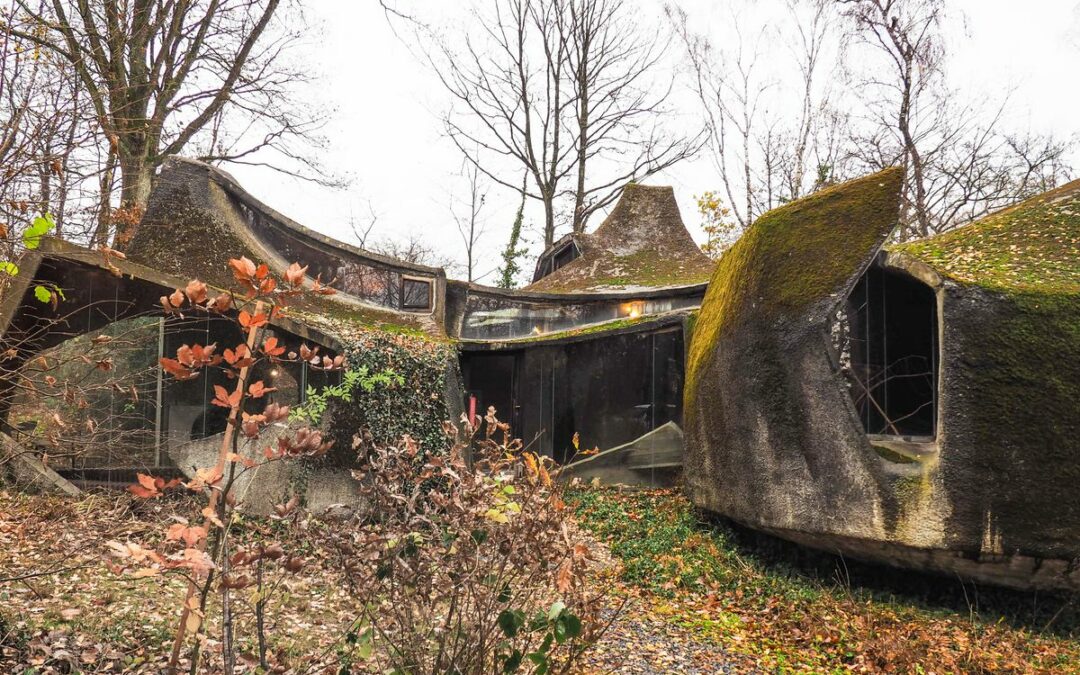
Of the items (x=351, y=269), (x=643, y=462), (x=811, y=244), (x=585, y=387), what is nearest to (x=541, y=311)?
(x=585, y=387)

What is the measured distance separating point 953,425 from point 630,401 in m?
6.49

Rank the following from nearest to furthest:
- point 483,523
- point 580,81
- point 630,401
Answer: point 483,523 < point 630,401 < point 580,81

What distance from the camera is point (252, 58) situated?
52.3 feet

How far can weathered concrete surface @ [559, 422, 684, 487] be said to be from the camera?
38.4 feet

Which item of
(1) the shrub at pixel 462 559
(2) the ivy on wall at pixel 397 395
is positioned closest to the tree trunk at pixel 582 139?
(2) the ivy on wall at pixel 397 395

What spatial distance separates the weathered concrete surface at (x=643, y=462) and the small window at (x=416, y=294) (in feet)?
12.1

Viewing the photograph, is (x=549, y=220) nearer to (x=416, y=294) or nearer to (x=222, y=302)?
(x=416, y=294)

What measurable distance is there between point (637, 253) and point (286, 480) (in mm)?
12579

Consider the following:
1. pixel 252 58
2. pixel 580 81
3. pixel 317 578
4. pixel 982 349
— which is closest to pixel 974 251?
pixel 982 349

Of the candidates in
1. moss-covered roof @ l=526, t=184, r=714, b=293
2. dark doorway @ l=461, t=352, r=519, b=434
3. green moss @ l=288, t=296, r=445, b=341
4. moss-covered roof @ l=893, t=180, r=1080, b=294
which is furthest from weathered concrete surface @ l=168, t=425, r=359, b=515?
moss-covered roof @ l=526, t=184, r=714, b=293

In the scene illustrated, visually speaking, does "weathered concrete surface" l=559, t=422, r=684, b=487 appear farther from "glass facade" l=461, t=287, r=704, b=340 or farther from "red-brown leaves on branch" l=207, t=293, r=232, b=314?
"red-brown leaves on branch" l=207, t=293, r=232, b=314

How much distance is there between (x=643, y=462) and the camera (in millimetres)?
11828

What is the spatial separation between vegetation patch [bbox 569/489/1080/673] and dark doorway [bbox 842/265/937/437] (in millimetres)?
2502

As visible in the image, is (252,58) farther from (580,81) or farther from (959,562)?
(959,562)
